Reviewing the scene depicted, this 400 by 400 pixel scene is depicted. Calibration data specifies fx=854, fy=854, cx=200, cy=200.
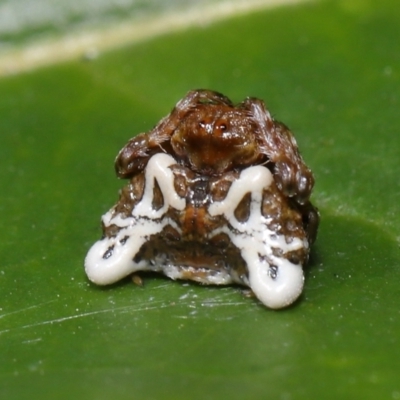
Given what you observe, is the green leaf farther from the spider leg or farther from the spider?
the spider leg

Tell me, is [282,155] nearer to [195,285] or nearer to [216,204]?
[216,204]

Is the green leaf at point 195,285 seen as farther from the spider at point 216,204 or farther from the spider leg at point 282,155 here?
the spider leg at point 282,155

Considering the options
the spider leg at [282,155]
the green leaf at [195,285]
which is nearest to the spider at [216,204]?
the spider leg at [282,155]

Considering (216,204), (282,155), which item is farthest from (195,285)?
(282,155)

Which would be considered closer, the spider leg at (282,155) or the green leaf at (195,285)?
the green leaf at (195,285)

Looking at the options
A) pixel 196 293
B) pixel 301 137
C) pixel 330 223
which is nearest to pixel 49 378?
pixel 196 293

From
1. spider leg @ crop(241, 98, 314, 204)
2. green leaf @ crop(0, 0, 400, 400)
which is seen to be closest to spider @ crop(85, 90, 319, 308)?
spider leg @ crop(241, 98, 314, 204)
